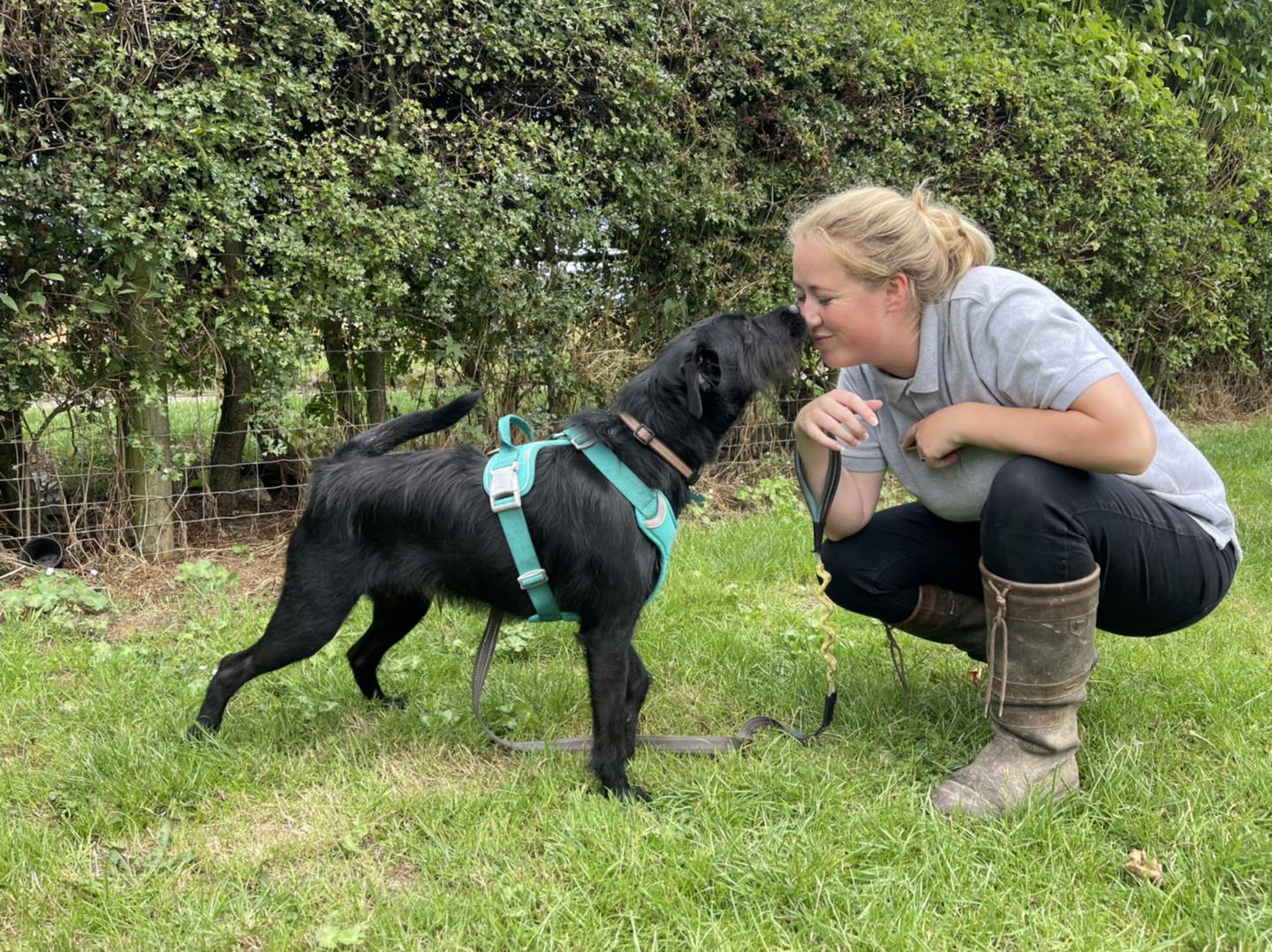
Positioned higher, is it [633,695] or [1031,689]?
[1031,689]

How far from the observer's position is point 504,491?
2303 mm

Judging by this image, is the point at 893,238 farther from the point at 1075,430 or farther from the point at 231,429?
the point at 231,429

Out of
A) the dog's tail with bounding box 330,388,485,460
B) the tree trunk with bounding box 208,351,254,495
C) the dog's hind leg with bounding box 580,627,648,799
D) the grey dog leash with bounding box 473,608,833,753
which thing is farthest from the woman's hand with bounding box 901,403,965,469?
the tree trunk with bounding box 208,351,254,495

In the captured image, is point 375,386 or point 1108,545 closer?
point 1108,545

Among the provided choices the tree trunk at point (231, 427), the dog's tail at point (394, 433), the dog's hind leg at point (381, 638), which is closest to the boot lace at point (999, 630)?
the dog's tail at point (394, 433)

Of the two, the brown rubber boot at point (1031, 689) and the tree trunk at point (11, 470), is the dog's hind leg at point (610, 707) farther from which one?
the tree trunk at point (11, 470)

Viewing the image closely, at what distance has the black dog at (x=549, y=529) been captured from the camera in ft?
7.43

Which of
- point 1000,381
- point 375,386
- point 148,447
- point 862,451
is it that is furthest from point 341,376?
point 1000,381

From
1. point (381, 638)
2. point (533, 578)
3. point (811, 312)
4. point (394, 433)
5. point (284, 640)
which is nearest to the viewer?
point (811, 312)

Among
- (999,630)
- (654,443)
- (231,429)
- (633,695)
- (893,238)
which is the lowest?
(633,695)

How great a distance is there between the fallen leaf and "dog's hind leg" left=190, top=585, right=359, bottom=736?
6.81ft

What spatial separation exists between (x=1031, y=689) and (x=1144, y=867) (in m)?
0.42

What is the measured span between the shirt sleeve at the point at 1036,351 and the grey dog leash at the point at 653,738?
1029mm

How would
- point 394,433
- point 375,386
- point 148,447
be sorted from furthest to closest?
point 375,386 → point 148,447 → point 394,433
